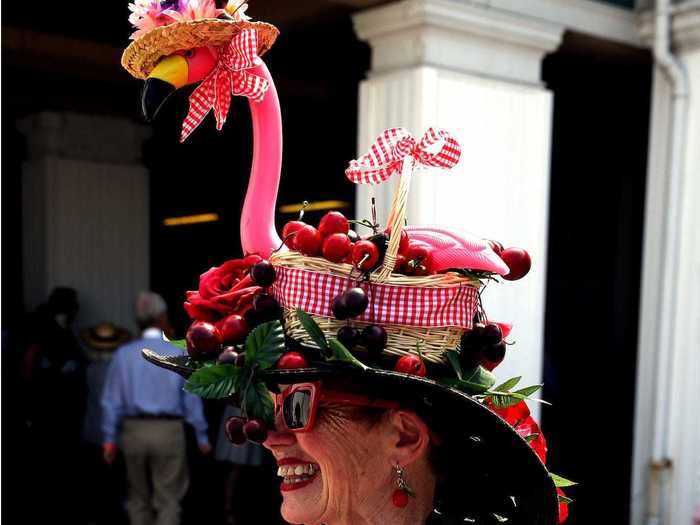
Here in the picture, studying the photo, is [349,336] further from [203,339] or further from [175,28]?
[175,28]

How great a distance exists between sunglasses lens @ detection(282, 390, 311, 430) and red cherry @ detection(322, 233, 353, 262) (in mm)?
227

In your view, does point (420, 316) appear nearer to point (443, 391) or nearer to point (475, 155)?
point (443, 391)

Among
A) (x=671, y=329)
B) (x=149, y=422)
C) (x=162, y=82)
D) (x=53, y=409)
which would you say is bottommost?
(x=53, y=409)

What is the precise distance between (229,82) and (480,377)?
26.4 inches

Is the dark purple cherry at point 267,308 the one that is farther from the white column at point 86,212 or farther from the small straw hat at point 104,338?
the white column at point 86,212

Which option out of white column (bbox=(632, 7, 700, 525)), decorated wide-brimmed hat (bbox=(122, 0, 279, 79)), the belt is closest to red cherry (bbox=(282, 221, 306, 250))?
decorated wide-brimmed hat (bbox=(122, 0, 279, 79))

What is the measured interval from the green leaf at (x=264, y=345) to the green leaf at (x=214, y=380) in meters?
0.03

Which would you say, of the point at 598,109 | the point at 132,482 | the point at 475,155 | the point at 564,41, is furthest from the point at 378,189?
the point at 598,109

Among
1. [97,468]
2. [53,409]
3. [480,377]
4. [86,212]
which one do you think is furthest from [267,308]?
[86,212]

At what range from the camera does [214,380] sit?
1415 mm

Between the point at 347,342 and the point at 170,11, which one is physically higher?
the point at 170,11

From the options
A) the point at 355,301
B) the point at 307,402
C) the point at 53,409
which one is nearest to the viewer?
the point at 355,301

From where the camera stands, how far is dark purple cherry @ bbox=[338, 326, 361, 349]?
1420mm

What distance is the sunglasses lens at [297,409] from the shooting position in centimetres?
149
